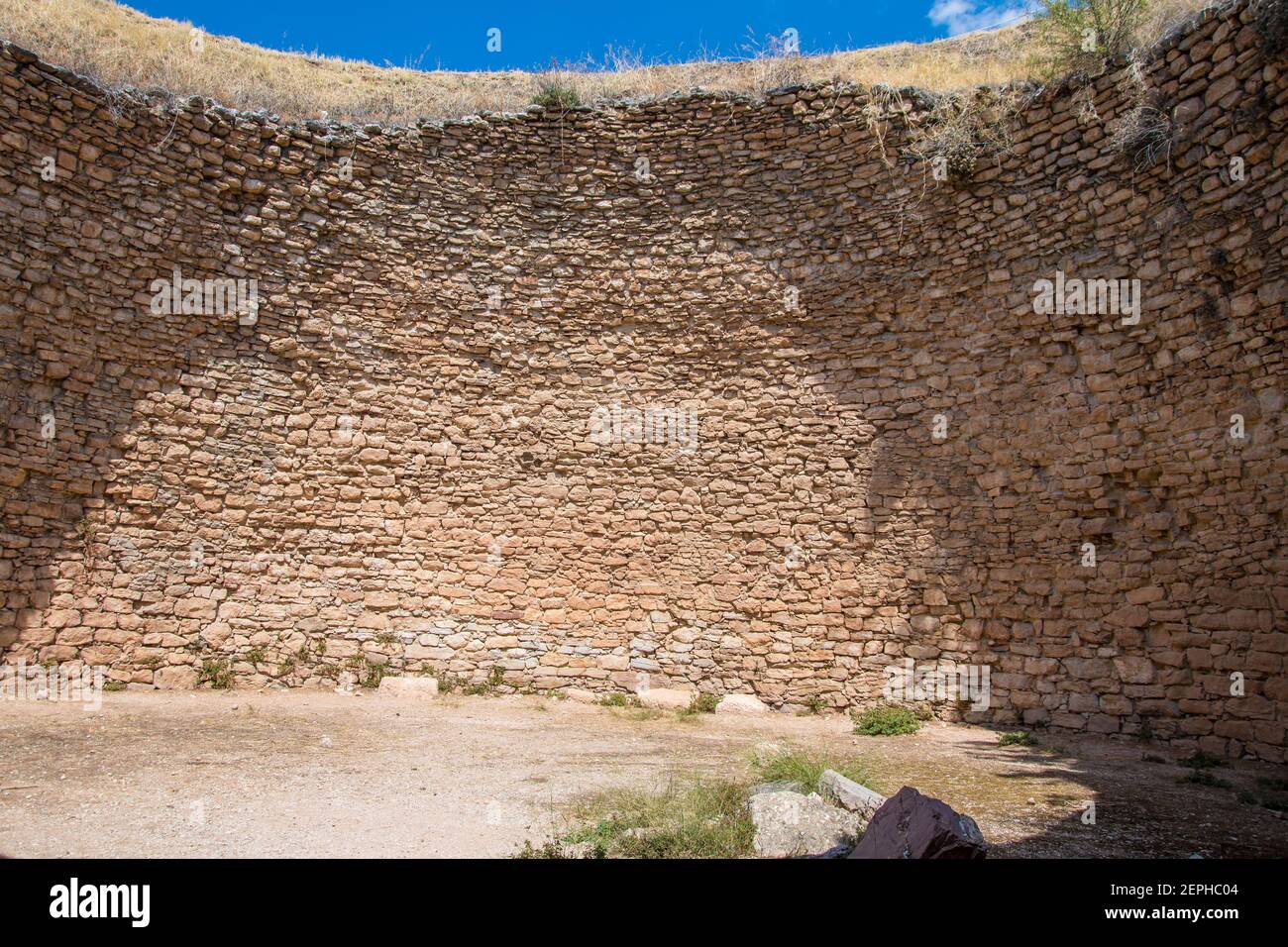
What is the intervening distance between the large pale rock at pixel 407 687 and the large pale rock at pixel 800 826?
19.2ft

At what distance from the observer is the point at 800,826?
5.08 metres

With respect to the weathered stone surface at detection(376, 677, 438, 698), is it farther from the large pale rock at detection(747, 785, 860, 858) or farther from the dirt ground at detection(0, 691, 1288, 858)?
the large pale rock at detection(747, 785, 860, 858)

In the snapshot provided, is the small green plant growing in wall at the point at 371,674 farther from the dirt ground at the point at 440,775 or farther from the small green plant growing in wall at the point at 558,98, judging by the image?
the small green plant growing in wall at the point at 558,98

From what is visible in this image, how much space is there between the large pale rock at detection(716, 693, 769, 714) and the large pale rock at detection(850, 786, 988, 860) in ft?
19.6

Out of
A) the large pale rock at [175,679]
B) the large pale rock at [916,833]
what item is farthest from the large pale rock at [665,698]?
the large pale rock at [916,833]

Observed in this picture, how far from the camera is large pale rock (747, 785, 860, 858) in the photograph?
15.7ft

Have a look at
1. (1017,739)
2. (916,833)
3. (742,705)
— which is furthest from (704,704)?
(916,833)

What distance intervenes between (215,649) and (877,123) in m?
10.7

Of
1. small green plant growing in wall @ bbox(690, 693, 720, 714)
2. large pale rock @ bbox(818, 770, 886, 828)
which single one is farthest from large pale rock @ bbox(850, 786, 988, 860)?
small green plant growing in wall @ bbox(690, 693, 720, 714)

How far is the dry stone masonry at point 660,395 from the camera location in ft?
28.3

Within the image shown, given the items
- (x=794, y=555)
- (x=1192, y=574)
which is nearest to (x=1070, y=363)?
(x=1192, y=574)

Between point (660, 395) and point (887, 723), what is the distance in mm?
5126

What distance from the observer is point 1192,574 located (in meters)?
8.34

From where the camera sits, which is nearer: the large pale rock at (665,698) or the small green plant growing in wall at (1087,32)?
the small green plant growing in wall at (1087,32)
